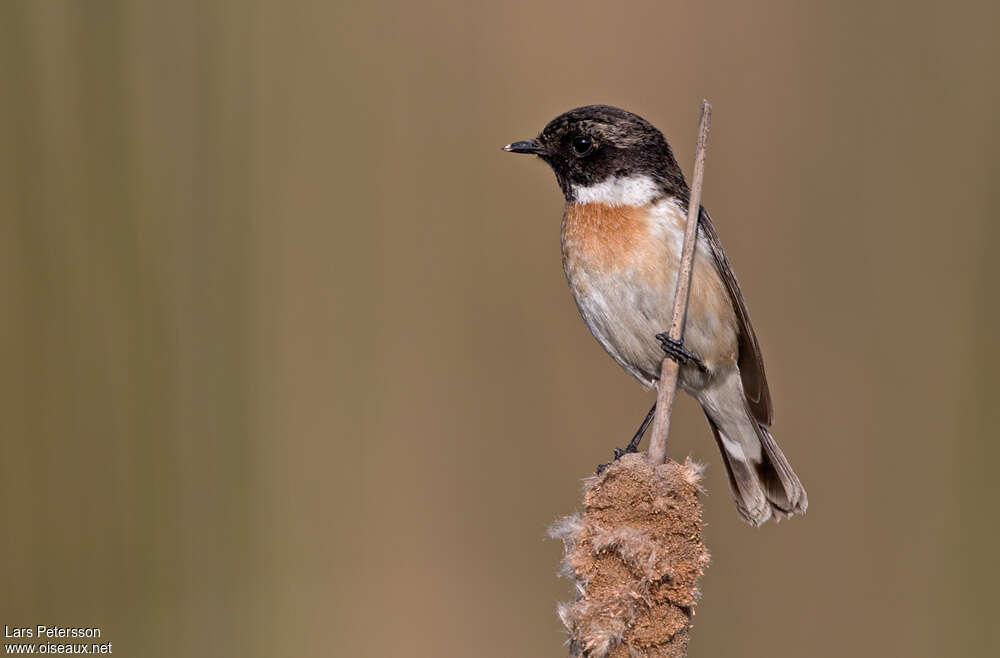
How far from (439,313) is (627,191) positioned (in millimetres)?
1163

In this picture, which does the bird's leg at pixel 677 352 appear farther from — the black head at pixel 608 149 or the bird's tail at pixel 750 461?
the black head at pixel 608 149

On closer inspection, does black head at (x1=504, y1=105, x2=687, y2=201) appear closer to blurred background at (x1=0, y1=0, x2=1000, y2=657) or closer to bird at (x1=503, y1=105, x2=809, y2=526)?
bird at (x1=503, y1=105, x2=809, y2=526)

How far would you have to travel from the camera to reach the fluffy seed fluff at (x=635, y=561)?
182 centimetres

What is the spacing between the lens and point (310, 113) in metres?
3.96

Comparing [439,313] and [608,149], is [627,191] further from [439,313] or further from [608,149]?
[439,313]

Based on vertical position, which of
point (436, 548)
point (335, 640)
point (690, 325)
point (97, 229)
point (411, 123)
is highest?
point (411, 123)

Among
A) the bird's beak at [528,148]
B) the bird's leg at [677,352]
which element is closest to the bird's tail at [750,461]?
the bird's leg at [677,352]

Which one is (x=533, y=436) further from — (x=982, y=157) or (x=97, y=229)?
(x=982, y=157)

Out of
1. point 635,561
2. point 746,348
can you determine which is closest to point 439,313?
point 746,348

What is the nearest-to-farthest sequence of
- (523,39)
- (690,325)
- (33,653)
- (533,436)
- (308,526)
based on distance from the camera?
(33,653) → (690,325) → (308,526) → (533,436) → (523,39)

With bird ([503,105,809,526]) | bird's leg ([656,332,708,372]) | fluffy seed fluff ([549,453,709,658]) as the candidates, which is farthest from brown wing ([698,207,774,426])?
fluffy seed fluff ([549,453,709,658])

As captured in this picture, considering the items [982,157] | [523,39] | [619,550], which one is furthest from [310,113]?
[982,157]

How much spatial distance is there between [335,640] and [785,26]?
324 centimetres

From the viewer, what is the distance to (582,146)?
308cm
